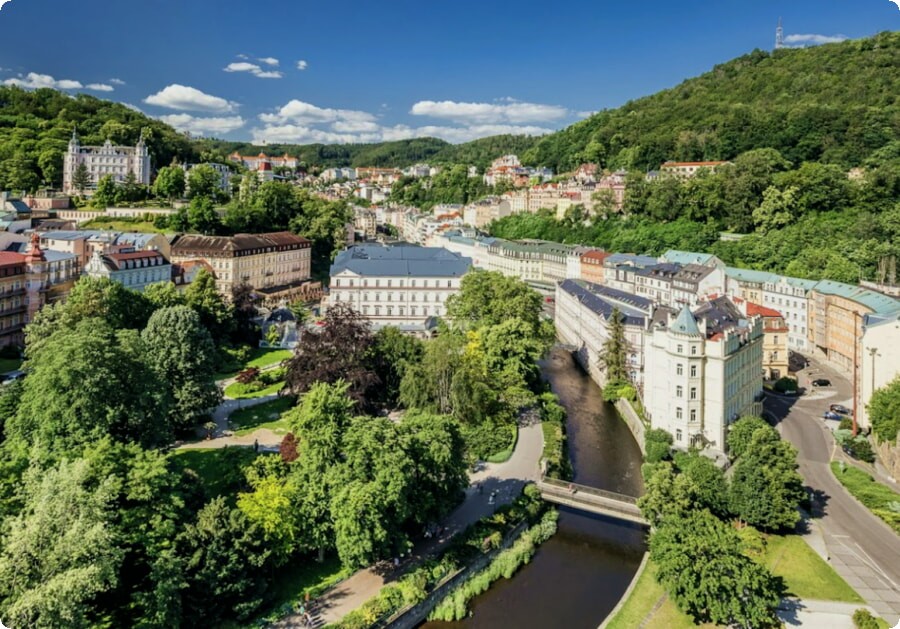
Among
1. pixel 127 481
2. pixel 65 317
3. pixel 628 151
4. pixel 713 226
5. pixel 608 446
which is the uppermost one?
pixel 628 151

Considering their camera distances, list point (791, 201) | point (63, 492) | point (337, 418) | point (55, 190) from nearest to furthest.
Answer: point (63, 492), point (337, 418), point (791, 201), point (55, 190)

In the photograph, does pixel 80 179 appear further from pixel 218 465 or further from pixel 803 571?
pixel 803 571

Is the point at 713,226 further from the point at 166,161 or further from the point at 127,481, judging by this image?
the point at 166,161

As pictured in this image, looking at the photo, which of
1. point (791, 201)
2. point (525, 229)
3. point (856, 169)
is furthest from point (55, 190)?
point (856, 169)

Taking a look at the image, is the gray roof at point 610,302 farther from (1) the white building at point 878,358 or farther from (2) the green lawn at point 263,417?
(2) the green lawn at point 263,417

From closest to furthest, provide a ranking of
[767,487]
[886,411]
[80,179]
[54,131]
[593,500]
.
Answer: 1. [767,487]
2. [593,500]
3. [886,411]
4. [80,179]
5. [54,131]

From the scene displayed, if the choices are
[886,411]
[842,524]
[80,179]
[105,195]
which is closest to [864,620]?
[842,524]
